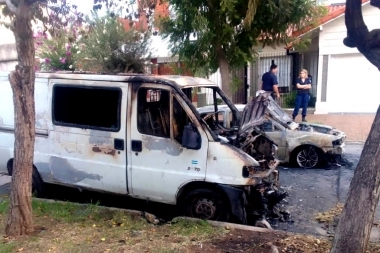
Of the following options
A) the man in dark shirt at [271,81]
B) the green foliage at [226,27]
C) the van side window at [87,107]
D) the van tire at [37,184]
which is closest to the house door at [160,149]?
the van side window at [87,107]

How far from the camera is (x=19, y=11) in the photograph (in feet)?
13.9

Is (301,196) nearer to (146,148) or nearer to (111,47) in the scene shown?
(146,148)

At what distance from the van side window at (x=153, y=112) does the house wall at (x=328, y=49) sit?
1167 cm

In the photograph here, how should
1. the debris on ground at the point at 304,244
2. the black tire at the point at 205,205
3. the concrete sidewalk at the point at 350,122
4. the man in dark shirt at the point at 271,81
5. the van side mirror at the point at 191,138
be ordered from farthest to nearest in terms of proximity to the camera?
the man in dark shirt at the point at 271,81 < the concrete sidewalk at the point at 350,122 < the black tire at the point at 205,205 < the van side mirror at the point at 191,138 < the debris on ground at the point at 304,244

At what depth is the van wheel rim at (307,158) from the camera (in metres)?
8.33

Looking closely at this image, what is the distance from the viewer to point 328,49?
15.4 meters

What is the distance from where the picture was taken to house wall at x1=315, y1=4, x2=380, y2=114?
1501cm

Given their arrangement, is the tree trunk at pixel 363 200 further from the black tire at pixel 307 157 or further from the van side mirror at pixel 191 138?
the black tire at pixel 307 157

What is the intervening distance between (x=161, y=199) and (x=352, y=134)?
8251 millimetres

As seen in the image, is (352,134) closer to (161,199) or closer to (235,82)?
(235,82)

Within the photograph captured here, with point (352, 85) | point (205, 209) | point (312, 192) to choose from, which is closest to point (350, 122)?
point (352, 85)

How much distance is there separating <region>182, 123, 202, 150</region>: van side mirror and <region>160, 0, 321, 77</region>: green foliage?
529 centimetres

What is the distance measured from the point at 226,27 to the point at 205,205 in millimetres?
6128

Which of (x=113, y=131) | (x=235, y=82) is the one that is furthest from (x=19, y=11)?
(x=235, y=82)
